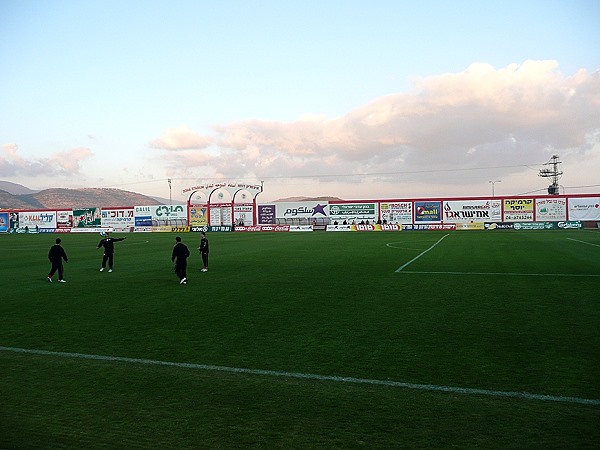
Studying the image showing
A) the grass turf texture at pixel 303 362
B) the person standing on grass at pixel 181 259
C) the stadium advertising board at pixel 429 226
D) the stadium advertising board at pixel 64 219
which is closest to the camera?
the grass turf texture at pixel 303 362

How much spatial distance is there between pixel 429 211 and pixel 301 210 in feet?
59.9

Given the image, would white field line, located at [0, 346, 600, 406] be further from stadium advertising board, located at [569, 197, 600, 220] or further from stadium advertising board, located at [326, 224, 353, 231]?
stadium advertising board, located at [569, 197, 600, 220]

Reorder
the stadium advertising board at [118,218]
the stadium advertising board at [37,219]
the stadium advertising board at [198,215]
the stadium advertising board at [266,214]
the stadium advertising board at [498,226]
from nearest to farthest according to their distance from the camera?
the stadium advertising board at [498,226], the stadium advertising board at [266,214], the stadium advertising board at [198,215], the stadium advertising board at [118,218], the stadium advertising board at [37,219]

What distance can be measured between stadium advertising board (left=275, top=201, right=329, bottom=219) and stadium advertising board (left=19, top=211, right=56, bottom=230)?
126 feet

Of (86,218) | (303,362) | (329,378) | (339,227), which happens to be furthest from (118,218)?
(329,378)

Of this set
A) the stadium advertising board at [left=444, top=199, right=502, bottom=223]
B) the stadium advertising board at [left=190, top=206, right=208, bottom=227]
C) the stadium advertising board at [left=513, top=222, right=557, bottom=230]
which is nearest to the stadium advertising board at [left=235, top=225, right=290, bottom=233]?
the stadium advertising board at [left=190, top=206, right=208, bottom=227]

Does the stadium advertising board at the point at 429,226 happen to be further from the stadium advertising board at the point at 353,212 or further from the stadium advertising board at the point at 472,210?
the stadium advertising board at the point at 353,212

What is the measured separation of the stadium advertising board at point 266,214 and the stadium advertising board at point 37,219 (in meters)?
35.1

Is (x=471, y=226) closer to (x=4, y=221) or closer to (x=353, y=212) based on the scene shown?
(x=353, y=212)

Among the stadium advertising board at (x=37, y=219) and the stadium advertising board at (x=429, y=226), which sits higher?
the stadium advertising board at (x=37, y=219)

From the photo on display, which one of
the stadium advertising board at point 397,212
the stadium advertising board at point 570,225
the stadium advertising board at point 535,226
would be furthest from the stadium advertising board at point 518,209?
the stadium advertising board at point 397,212

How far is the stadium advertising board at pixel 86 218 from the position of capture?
82.7 m

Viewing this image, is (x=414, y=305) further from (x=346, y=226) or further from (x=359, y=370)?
(x=346, y=226)

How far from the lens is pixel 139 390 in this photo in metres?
6.69
